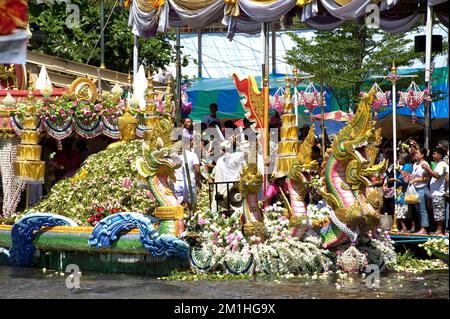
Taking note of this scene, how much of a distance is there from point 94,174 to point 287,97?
3130 millimetres

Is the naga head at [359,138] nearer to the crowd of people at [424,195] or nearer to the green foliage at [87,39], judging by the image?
the crowd of people at [424,195]

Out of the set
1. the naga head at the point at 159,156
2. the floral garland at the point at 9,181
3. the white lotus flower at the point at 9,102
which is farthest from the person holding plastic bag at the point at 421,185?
the white lotus flower at the point at 9,102

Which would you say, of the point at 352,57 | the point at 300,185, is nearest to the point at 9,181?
the point at 300,185

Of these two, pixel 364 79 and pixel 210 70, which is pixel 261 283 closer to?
pixel 364 79

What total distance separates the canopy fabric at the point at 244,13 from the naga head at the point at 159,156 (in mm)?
3166

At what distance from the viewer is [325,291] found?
11234 mm

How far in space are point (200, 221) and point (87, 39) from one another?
15709 millimetres

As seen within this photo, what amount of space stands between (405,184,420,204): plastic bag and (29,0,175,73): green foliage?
14678mm

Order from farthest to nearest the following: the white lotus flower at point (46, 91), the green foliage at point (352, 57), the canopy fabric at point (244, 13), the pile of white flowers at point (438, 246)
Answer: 1. the green foliage at point (352, 57)
2. the white lotus flower at point (46, 91)
3. the canopy fabric at point (244, 13)
4. the pile of white flowers at point (438, 246)

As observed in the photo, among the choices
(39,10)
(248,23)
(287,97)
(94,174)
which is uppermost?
(39,10)

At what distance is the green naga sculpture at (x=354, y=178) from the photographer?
12.3 metres

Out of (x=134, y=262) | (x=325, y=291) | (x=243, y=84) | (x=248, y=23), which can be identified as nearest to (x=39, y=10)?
(x=248, y=23)
